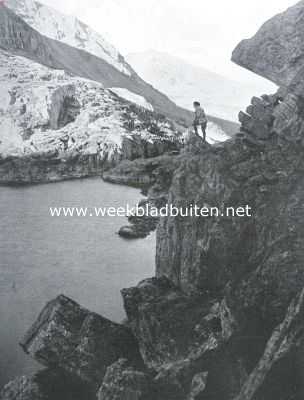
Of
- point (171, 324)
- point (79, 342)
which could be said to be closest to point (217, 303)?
point (171, 324)

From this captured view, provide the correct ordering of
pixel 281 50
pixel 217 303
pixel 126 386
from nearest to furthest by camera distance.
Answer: pixel 126 386 → pixel 217 303 → pixel 281 50

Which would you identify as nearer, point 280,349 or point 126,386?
point 280,349

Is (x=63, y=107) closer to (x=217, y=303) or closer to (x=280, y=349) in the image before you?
(x=217, y=303)

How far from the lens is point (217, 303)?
22.1 metres

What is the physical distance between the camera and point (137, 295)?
2552 cm

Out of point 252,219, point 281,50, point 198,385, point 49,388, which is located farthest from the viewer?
point 252,219

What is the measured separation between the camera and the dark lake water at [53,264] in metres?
34.2

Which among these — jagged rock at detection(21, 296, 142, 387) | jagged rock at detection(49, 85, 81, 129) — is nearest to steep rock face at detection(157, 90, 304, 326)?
jagged rock at detection(21, 296, 142, 387)

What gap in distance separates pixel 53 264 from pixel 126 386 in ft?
96.5

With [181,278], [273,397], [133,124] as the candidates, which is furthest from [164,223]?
[133,124]

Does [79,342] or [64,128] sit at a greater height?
[64,128]

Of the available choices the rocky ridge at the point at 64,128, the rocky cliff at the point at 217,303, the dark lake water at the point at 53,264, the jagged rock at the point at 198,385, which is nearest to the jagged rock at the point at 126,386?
the rocky cliff at the point at 217,303

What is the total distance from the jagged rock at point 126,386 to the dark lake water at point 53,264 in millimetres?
8562

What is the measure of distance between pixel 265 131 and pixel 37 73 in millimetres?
115798
